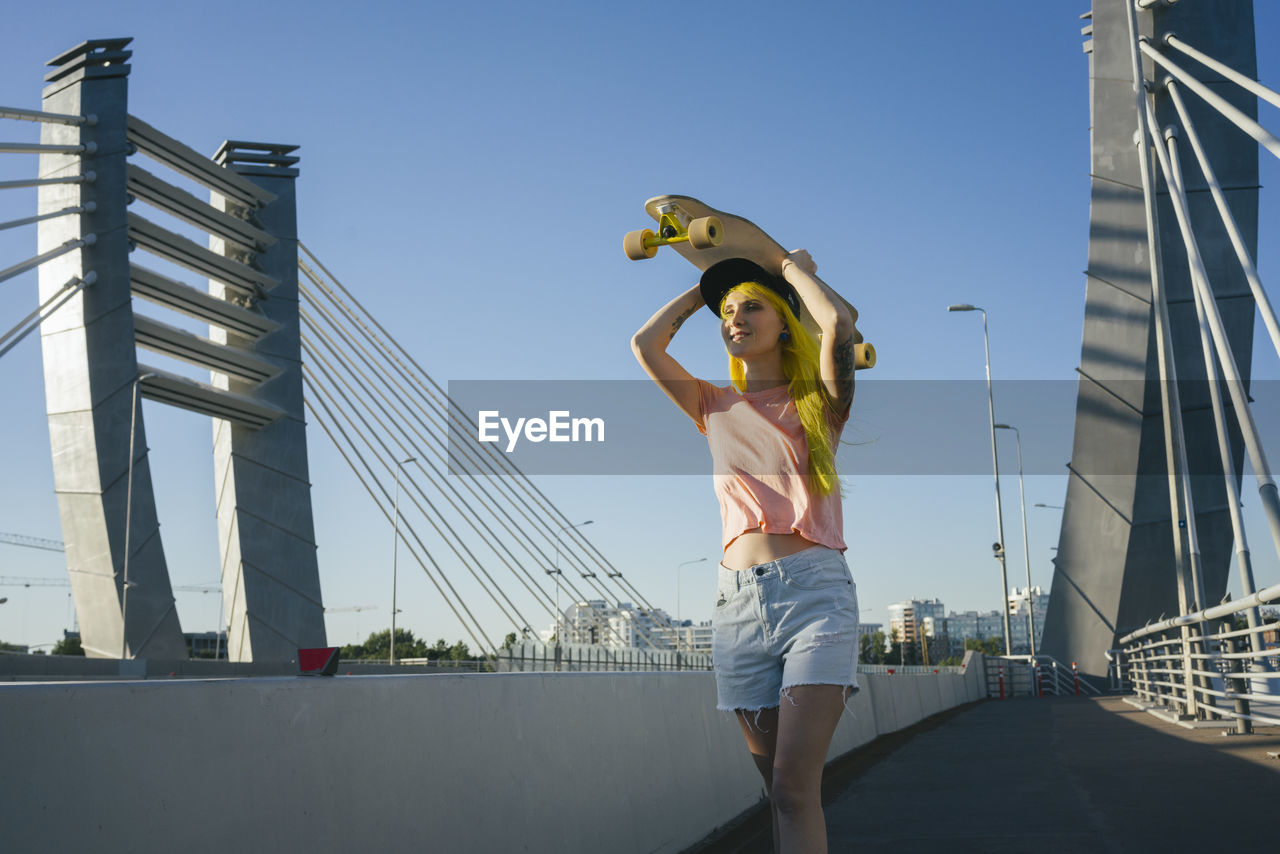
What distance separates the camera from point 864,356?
10.7 feet

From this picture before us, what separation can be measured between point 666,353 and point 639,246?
0.34 metres

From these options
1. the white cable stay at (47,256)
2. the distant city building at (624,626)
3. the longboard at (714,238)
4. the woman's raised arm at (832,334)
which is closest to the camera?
the woman's raised arm at (832,334)

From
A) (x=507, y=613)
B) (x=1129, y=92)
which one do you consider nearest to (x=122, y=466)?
(x=507, y=613)

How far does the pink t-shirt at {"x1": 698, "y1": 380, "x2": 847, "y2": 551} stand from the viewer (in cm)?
304

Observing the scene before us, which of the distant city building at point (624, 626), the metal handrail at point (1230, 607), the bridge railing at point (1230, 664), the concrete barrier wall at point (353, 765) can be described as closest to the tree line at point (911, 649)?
the distant city building at point (624, 626)

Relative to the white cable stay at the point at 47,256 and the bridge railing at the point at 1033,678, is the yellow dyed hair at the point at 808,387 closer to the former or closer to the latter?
the white cable stay at the point at 47,256

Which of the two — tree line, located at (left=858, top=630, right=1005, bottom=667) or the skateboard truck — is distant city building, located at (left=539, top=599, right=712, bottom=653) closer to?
the skateboard truck

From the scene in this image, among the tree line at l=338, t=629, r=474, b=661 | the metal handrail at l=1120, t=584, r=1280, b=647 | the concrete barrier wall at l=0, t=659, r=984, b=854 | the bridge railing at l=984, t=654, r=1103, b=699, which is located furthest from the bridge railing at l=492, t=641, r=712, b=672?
the tree line at l=338, t=629, r=474, b=661

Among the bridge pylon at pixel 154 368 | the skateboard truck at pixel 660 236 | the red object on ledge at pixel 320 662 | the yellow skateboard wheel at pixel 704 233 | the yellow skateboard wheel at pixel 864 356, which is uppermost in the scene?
the bridge pylon at pixel 154 368

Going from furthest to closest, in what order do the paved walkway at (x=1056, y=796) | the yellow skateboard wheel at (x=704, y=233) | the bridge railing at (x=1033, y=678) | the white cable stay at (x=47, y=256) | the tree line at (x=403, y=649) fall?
the tree line at (x=403, y=649) → the bridge railing at (x=1033, y=678) → the white cable stay at (x=47, y=256) → the paved walkway at (x=1056, y=796) → the yellow skateboard wheel at (x=704, y=233)

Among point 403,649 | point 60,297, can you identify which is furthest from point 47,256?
point 403,649

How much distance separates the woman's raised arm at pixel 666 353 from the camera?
342 cm

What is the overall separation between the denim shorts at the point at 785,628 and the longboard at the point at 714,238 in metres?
0.62

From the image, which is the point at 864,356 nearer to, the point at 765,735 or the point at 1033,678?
the point at 765,735
